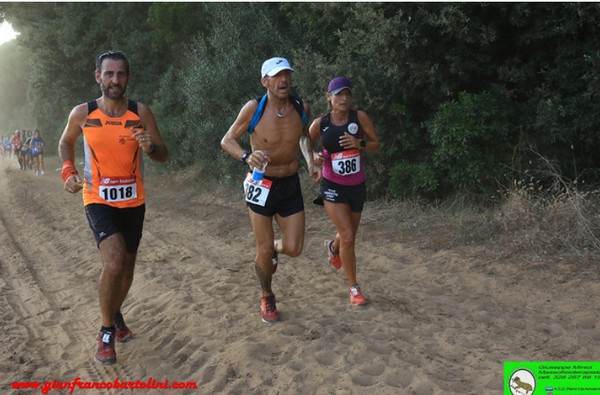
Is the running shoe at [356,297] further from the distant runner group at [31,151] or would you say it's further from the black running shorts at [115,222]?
the distant runner group at [31,151]

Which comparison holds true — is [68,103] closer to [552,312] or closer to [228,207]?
[228,207]

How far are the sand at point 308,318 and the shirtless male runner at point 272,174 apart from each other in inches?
26.2

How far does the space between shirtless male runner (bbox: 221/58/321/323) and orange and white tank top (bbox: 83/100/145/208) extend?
0.90 meters

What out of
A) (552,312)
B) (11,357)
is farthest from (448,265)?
(11,357)

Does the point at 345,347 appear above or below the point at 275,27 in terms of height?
below

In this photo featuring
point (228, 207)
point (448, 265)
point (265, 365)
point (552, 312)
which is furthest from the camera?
point (228, 207)

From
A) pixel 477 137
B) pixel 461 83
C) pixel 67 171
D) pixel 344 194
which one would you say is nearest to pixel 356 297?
pixel 344 194

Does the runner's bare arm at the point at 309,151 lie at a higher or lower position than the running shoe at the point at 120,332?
higher

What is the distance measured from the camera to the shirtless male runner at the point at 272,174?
4867 mm

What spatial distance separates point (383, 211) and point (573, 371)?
5.47m

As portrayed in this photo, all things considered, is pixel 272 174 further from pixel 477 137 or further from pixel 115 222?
pixel 477 137

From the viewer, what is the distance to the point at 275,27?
13477 millimetres

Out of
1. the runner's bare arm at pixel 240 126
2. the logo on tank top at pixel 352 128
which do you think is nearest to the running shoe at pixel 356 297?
the logo on tank top at pixel 352 128

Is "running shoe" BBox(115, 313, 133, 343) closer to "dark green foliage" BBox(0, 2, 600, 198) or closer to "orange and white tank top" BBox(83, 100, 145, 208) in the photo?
"orange and white tank top" BBox(83, 100, 145, 208)
